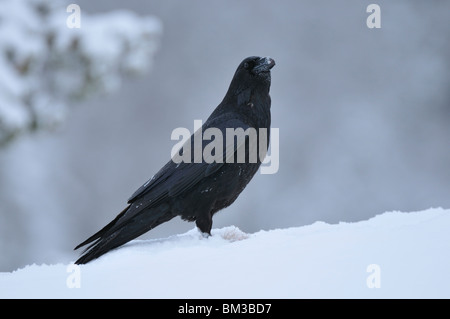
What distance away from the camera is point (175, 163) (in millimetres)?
4383

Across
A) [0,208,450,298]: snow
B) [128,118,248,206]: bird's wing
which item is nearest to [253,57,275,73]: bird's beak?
[128,118,248,206]: bird's wing

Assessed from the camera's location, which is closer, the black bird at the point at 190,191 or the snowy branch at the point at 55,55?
the snowy branch at the point at 55,55

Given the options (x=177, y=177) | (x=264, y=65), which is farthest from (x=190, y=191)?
(x=264, y=65)

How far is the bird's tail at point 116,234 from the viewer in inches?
155

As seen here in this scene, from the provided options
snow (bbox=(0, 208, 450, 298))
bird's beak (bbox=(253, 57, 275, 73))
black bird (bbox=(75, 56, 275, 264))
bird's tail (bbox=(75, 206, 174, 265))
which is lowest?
snow (bbox=(0, 208, 450, 298))

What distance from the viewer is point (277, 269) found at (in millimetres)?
3199

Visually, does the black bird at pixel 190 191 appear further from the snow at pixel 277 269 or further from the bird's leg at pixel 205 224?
the snow at pixel 277 269

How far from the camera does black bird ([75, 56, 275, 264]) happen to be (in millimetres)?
4016

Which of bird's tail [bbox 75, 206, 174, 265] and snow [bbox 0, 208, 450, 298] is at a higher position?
bird's tail [bbox 75, 206, 174, 265]

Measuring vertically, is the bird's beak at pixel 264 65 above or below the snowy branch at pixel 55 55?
above

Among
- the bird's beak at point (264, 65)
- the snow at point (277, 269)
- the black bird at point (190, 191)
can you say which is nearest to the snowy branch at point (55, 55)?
the snow at point (277, 269)

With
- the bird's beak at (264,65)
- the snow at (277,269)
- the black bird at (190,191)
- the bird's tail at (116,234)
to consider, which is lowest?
the snow at (277,269)

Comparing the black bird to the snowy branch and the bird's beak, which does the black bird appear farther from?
the snowy branch

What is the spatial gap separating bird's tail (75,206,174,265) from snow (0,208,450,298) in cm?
8
